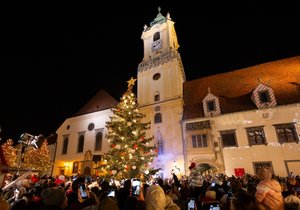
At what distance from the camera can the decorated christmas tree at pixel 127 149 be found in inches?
523

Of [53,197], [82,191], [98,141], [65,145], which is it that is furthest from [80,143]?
[53,197]

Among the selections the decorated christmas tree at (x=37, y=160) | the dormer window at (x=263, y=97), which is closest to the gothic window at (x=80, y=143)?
the decorated christmas tree at (x=37, y=160)

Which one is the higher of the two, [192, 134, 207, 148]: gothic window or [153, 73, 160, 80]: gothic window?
[153, 73, 160, 80]: gothic window

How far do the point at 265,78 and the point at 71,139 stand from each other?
28040mm

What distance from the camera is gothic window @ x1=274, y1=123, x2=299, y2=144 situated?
17136mm

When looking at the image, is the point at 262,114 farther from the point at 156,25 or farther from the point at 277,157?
the point at 156,25

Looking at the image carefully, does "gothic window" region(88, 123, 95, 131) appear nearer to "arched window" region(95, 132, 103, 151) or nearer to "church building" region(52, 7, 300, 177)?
"church building" region(52, 7, 300, 177)

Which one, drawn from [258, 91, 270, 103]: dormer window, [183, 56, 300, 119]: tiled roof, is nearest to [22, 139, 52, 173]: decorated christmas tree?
[183, 56, 300, 119]: tiled roof

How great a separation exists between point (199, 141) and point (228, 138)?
2902 mm

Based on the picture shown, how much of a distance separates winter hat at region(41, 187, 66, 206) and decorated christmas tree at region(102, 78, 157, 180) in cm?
1036

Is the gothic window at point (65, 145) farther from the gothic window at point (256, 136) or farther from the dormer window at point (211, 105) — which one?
the gothic window at point (256, 136)

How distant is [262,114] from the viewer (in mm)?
18656

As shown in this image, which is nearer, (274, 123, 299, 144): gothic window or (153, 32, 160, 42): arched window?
(274, 123, 299, 144): gothic window

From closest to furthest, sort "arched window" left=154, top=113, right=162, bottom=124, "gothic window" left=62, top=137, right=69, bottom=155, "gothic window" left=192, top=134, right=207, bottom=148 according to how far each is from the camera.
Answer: "gothic window" left=192, top=134, right=207, bottom=148, "arched window" left=154, top=113, right=162, bottom=124, "gothic window" left=62, top=137, right=69, bottom=155
